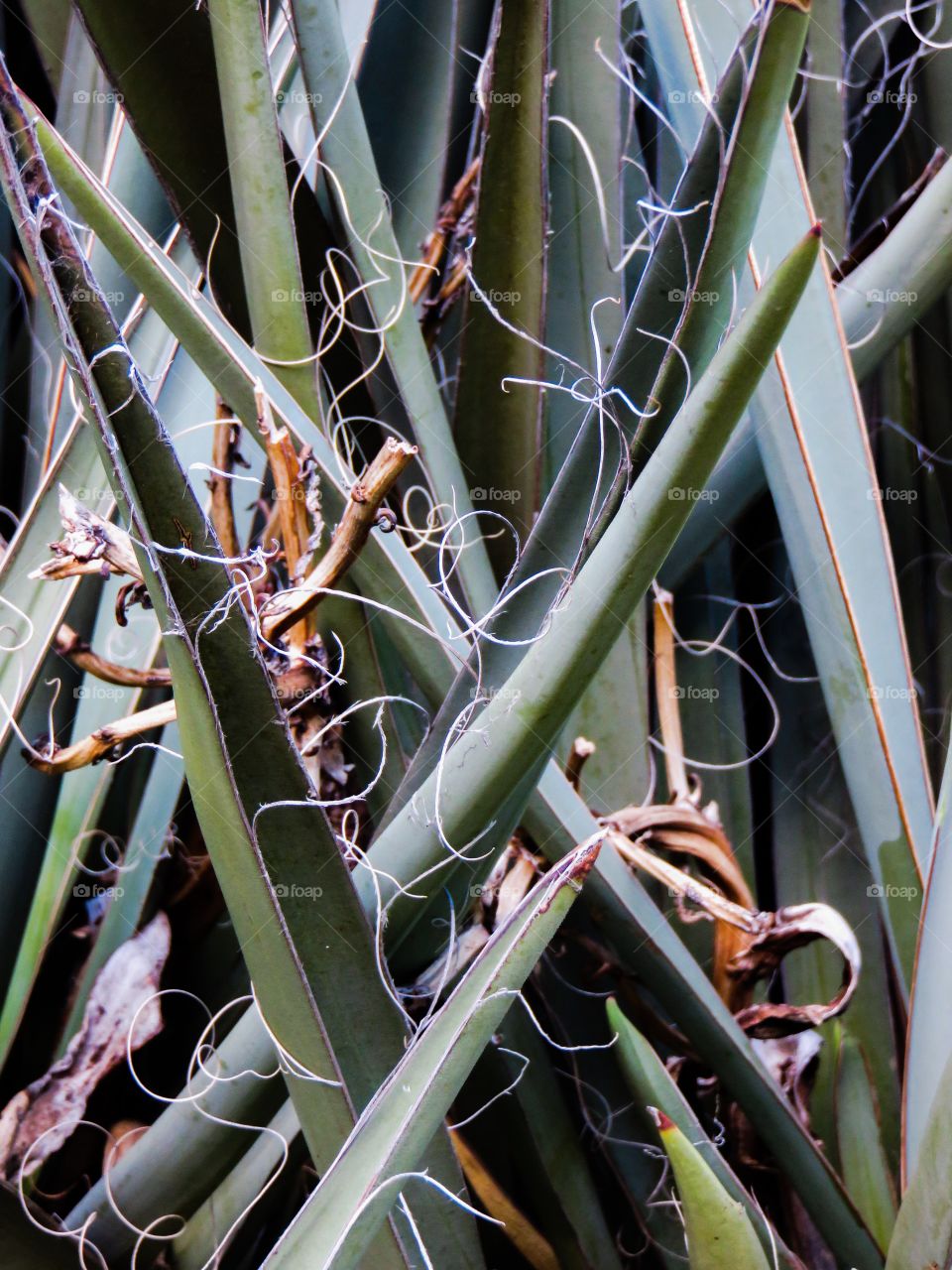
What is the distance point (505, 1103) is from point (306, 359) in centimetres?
38

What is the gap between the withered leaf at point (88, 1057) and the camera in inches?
18.6

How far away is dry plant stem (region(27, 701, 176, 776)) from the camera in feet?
1.35

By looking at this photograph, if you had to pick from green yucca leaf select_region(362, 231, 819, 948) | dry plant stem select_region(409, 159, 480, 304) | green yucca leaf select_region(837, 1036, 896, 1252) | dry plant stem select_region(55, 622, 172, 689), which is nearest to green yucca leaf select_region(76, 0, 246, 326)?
dry plant stem select_region(409, 159, 480, 304)

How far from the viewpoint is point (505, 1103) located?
18.6 inches

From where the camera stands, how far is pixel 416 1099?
0.85 feet

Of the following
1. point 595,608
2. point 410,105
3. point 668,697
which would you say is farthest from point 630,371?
point 410,105

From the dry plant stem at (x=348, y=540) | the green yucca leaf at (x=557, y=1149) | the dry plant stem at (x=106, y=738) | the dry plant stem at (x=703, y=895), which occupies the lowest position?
the green yucca leaf at (x=557, y=1149)

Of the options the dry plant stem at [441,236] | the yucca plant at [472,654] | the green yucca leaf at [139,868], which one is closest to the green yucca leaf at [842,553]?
the yucca plant at [472,654]

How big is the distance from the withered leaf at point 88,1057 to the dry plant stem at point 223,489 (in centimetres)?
22

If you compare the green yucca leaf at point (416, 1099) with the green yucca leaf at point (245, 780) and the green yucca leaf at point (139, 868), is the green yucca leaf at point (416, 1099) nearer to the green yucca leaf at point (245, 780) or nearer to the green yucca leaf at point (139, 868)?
the green yucca leaf at point (245, 780)

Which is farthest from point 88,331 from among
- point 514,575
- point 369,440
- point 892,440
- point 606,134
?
point 892,440

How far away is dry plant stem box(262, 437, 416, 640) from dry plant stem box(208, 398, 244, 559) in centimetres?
12

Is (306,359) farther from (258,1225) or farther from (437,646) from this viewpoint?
(258,1225)

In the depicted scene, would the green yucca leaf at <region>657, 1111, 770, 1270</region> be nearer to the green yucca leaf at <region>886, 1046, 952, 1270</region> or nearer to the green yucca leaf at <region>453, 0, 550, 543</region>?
the green yucca leaf at <region>886, 1046, 952, 1270</region>
